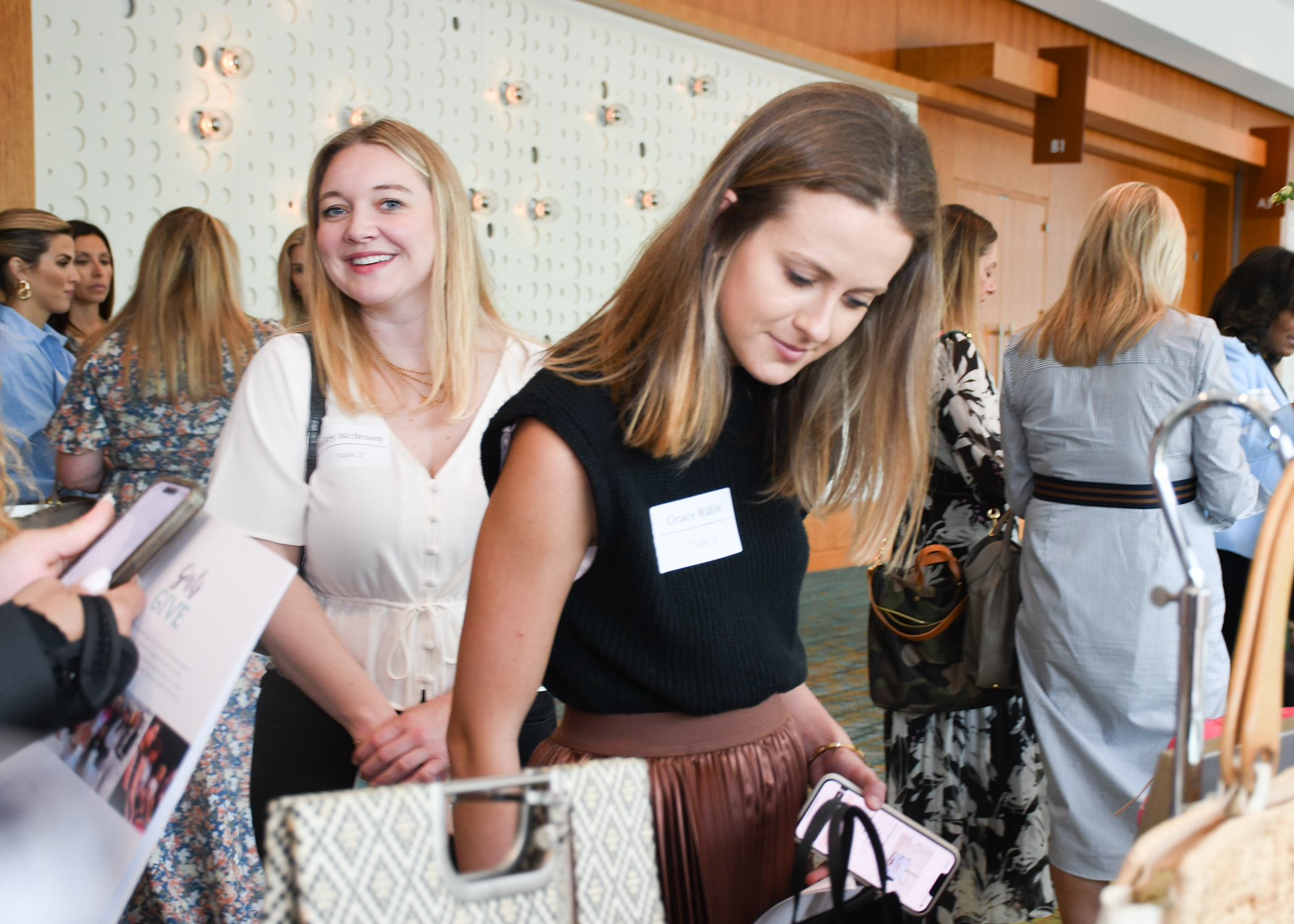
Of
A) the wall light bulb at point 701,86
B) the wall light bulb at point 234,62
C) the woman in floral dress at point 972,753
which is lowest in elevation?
the woman in floral dress at point 972,753

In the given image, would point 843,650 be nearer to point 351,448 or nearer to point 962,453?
point 962,453

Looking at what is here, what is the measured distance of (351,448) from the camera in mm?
1721

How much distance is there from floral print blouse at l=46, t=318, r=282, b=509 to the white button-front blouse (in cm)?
128

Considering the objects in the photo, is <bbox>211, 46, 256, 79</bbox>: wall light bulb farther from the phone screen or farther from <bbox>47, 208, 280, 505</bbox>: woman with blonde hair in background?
the phone screen

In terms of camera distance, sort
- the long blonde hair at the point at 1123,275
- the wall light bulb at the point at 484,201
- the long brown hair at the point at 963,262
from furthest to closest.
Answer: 1. the wall light bulb at the point at 484,201
2. the long brown hair at the point at 963,262
3. the long blonde hair at the point at 1123,275

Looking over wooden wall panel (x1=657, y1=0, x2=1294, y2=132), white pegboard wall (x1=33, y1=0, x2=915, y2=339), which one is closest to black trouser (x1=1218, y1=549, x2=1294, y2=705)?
white pegboard wall (x1=33, y1=0, x2=915, y2=339)

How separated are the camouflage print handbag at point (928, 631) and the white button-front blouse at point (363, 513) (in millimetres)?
1403

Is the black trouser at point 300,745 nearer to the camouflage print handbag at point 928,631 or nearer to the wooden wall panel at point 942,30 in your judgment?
the camouflage print handbag at point 928,631

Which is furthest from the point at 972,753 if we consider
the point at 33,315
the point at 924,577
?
the point at 33,315

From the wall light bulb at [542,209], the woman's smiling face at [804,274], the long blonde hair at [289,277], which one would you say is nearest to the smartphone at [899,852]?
the woman's smiling face at [804,274]

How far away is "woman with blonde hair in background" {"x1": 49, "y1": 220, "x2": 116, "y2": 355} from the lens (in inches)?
164

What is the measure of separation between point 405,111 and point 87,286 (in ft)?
6.19

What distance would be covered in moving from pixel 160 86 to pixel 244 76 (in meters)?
0.41

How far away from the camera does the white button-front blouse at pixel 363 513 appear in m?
1.69
